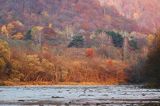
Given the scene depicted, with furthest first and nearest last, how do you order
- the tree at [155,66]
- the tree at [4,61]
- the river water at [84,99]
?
the tree at [4,61]
the tree at [155,66]
the river water at [84,99]

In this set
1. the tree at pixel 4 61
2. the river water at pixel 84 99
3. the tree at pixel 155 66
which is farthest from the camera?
the tree at pixel 4 61

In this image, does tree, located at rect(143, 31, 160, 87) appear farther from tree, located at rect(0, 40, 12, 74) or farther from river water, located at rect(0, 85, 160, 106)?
tree, located at rect(0, 40, 12, 74)

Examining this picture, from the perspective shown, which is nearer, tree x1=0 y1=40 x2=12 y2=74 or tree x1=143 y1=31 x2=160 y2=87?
tree x1=143 y1=31 x2=160 y2=87

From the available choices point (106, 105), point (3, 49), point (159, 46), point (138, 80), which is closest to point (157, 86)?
point (159, 46)

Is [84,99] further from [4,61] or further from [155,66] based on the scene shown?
[4,61]

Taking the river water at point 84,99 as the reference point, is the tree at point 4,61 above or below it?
below

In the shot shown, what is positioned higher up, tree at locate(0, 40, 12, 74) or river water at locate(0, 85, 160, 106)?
river water at locate(0, 85, 160, 106)

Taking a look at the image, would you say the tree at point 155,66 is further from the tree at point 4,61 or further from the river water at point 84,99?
the tree at point 4,61

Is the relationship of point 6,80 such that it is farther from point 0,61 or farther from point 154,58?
point 154,58

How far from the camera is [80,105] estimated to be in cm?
3522

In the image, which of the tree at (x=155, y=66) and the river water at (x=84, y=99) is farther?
the tree at (x=155, y=66)

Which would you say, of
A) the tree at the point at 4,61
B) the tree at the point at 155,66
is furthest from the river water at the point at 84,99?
the tree at the point at 4,61

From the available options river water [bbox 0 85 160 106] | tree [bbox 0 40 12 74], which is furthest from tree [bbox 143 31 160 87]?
tree [bbox 0 40 12 74]

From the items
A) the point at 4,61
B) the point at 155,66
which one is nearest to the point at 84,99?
the point at 155,66
